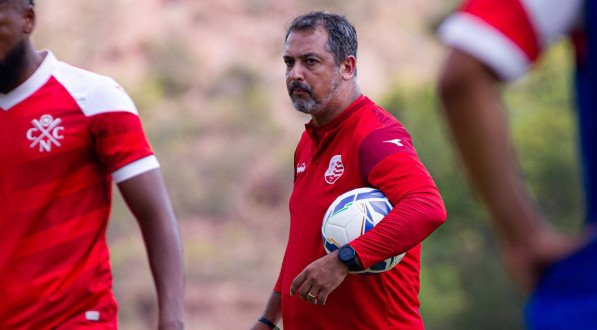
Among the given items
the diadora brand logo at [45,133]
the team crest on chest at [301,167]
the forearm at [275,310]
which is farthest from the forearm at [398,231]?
the diadora brand logo at [45,133]

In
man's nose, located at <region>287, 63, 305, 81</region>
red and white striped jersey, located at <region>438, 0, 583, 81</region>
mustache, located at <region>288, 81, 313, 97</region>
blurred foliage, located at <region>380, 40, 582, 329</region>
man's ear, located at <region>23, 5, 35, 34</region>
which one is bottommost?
blurred foliage, located at <region>380, 40, 582, 329</region>

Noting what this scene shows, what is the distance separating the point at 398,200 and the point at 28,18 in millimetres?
1626

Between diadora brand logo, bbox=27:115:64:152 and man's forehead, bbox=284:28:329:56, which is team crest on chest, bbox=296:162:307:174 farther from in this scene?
diadora brand logo, bbox=27:115:64:152

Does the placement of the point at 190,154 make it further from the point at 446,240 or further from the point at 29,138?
the point at 29,138

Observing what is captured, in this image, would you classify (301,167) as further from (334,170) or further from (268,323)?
(268,323)

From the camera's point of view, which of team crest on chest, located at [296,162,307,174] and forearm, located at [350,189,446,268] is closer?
forearm, located at [350,189,446,268]

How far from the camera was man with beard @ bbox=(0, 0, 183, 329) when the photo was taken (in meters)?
4.81

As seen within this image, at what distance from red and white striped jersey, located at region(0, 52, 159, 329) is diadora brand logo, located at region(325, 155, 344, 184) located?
2.46ft

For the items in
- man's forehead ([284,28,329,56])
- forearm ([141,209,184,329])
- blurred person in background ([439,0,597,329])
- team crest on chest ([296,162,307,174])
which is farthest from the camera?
man's forehead ([284,28,329,56])

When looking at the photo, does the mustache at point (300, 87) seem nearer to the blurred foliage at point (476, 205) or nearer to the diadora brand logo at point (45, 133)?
the diadora brand logo at point (45, 133)

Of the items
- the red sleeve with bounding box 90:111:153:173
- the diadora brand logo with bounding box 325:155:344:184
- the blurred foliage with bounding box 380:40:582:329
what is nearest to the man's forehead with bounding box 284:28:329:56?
the diadora brand logo with bounding box 325:155:344:184

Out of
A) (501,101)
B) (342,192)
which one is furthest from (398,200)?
(501,101)

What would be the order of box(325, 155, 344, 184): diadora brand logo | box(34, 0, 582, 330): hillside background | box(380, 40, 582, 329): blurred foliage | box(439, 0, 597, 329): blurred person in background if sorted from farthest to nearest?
box(34, 0, 582, 330): hillside background, box(380, 40, 582, 329): blurred foliage, box(325, 155, 344, 184): diadora brand logo, box(439, 0, 597, 329): blurred person in background

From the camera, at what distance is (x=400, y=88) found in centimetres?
4303
